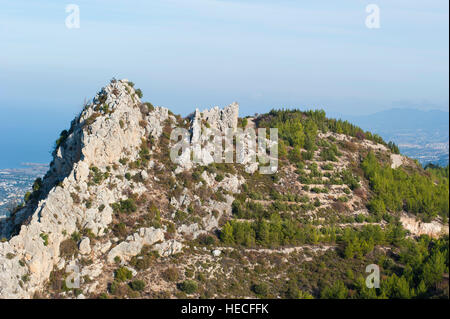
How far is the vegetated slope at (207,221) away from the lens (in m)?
43.2

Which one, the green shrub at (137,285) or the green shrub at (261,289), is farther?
the green shrub at (261,289)

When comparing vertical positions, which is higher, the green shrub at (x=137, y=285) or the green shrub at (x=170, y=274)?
the green shrub at (x=170, y=274)

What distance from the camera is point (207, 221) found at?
5212cm

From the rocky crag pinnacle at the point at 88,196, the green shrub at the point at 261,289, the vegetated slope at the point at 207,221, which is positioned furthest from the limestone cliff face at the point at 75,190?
the green shrub at the point at 261,289

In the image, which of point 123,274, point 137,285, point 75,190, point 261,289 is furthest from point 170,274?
point 75,190

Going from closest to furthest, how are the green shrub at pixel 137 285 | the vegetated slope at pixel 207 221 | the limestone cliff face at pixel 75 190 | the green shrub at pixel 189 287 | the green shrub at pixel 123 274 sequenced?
the limestone cliff face at pixel 75 190 → the green shrub at pixel 137 285 → the green shrub at pixel 123 274 → the vegetated slope at pixel 207 221 → the green shrub at pixel 189 287

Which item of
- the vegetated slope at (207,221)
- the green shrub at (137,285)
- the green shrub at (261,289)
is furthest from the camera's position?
the green shrub at (261,289)

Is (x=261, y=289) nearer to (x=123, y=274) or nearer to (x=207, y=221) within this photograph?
(x=207, y=221)

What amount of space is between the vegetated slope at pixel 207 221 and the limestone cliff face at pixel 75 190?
14 cm

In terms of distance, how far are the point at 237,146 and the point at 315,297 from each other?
1016 inches

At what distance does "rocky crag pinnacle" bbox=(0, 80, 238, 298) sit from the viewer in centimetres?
4109

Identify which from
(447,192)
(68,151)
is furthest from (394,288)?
(68,151)

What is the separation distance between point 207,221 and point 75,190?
1620cm

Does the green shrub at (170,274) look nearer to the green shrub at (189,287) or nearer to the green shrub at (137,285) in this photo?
the green shrub at (189,287)
